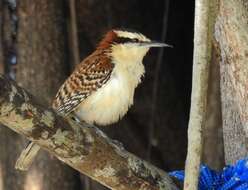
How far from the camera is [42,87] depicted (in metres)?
4.34

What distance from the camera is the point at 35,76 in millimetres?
4328

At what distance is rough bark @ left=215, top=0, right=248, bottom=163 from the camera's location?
10.2 ft

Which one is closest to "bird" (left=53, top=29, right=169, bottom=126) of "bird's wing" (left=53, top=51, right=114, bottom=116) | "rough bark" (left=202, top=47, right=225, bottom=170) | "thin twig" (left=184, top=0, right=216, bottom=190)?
"bird's wing" (left=53, top=51, right=114, bottom=116)

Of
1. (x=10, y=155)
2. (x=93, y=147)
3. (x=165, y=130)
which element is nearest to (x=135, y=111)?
(x=165, y=130)

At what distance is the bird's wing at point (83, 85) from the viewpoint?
11.8 feet

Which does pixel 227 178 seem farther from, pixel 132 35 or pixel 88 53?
pixel 88 53

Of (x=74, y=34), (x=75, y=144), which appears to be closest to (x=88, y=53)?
(x=74, y=34)

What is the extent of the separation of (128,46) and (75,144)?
1.23 m

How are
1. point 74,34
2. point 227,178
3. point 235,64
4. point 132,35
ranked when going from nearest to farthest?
1. point 227,178
2. point 235,64
3. point 132,35
4. point 74,34

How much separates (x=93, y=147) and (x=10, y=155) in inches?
69.5

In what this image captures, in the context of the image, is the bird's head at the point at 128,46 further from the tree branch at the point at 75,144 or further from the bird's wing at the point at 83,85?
the tree branch at the point at 75,144

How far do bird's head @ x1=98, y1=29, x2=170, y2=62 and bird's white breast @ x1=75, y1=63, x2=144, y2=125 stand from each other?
0.05 meters

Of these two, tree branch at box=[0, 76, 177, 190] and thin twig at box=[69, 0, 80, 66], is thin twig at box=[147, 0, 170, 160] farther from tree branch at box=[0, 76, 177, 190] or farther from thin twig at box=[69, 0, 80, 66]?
tree branch at box=[0, 76, 177, 190]

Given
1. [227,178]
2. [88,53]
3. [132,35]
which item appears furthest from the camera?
[88,53]
